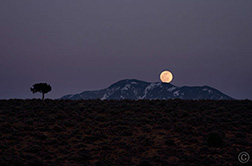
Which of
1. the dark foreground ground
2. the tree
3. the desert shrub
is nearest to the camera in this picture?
the dark foreground ground

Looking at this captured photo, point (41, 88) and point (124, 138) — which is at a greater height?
point (41, 88)

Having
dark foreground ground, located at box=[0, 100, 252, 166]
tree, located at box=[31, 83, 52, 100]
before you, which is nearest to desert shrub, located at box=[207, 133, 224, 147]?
dark foreground ground, located at box=[0, 100, 252, 166]

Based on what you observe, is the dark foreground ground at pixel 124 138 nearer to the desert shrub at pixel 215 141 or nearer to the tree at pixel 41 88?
the desert shrub at pixel 215 141

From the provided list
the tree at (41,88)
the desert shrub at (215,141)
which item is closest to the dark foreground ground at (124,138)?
the desert shrub at (215,141)

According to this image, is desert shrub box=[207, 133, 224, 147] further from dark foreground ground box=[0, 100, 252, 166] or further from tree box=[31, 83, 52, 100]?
tree box=[31, 83, 52, 100]

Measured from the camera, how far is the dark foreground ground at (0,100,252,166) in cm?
1628

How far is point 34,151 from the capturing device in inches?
687

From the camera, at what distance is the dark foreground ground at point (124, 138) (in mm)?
16281

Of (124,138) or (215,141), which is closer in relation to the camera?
(215,141)

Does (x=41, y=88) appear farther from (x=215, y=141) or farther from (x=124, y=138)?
(x=215, y=141)

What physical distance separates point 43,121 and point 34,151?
28.3ft

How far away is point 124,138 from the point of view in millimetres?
20594

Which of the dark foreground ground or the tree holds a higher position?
the tree

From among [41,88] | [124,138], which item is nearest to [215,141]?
[124,138]
